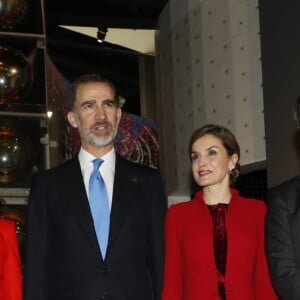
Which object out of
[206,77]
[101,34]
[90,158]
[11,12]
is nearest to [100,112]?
[90,158]

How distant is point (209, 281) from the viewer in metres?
3.28

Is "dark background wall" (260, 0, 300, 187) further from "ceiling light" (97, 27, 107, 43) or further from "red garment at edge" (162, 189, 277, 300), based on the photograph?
"ceiling light" (97, 27, 107, 43)

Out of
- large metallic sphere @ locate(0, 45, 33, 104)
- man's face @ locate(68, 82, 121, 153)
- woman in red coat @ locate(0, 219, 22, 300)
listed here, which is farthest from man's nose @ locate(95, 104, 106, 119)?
large metallic sphere @ locate(0, 45, 33, 104)

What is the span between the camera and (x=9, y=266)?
351 centimetres

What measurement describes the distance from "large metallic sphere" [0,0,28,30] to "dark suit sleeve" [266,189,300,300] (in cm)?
230

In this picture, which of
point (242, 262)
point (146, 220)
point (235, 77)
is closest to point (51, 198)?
point (146, 220)

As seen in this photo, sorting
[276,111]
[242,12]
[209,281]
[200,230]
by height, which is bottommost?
[209,281]

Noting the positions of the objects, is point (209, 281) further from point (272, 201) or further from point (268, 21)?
point (268, 21)

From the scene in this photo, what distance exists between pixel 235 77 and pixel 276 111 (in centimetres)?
104

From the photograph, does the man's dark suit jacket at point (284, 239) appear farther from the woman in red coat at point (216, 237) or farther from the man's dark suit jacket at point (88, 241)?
the man's dark suit jacket at point (88, 241)

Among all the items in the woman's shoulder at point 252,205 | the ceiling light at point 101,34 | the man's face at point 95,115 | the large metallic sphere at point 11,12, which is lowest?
the woman's shoulder at point 252,205

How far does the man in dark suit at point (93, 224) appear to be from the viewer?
3.24m

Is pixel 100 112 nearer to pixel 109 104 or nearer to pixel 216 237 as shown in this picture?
pixel 109 104

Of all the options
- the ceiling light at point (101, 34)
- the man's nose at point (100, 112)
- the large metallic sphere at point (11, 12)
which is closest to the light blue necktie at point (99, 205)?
the man's nose at point (100, 112)
